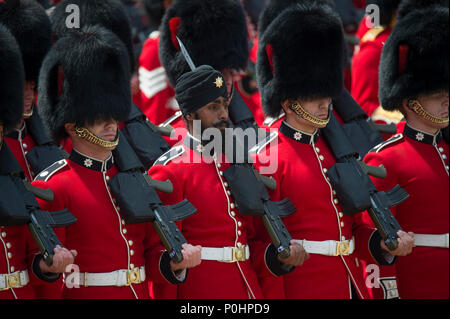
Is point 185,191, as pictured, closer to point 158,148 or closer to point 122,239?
point 122,239

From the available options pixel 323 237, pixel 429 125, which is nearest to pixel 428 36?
pixel 429 125

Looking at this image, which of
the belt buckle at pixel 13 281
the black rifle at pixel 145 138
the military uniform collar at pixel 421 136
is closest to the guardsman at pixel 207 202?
the belt buckle at pixel 13 281

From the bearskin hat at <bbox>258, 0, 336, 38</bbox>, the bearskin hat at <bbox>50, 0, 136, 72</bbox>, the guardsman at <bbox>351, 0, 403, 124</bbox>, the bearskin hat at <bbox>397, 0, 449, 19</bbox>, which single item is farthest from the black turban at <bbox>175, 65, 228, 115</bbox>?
the guardsman at <bbox>351, 0, 403, 124</bbox>

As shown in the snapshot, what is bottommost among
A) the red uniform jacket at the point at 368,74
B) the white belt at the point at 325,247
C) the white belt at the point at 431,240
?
the red uniform jacket at the point at 368,74

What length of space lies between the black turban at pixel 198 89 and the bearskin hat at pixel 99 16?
4.95 ft

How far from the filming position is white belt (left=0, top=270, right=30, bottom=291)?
409 centimetres

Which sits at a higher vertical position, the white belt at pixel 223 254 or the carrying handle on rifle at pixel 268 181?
the carrying handle on rifle at pixel 268 181

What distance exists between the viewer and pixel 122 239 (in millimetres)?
4254

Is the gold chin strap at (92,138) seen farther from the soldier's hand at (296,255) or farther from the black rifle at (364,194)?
the black rifle at (364,194)

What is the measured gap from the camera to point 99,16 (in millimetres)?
5781

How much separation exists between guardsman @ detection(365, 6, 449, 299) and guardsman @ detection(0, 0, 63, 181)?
1712mm

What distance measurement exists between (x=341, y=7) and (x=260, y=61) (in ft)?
15.9

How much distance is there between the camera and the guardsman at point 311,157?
179 inches

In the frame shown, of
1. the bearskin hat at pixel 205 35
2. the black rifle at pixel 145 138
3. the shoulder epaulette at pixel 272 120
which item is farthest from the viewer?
the bearskin hat at pixel 205 35
